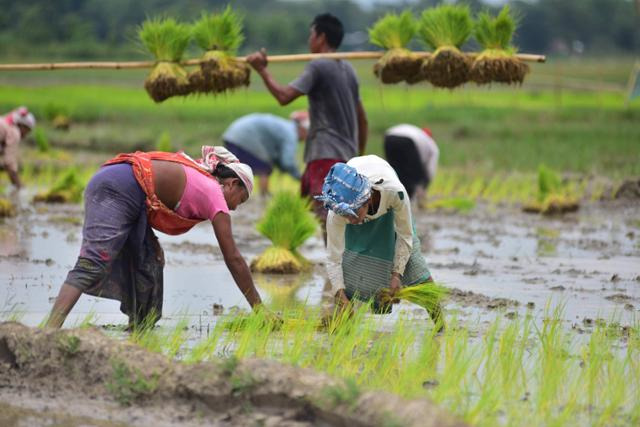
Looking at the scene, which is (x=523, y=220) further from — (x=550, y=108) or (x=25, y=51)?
(x=25, y=51)

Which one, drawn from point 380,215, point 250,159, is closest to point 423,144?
point 250,159

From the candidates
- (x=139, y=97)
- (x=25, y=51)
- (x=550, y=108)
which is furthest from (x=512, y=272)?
(x=25, y=51)

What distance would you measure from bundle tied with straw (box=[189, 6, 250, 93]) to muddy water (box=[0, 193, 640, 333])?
1.40 m

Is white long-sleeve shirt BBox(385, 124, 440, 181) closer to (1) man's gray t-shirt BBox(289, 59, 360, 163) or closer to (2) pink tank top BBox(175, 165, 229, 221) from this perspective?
(1) man's gray t-shirt BBox(289, 59, 360, 163)

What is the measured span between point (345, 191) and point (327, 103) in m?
2.42

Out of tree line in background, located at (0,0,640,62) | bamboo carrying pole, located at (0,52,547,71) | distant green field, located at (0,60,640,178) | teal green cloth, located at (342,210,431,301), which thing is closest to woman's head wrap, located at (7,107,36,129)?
tree line in background, located at (0,0,640,62)

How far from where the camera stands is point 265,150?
12.5 m

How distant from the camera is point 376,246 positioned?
5.71m

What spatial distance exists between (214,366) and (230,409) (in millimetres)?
193

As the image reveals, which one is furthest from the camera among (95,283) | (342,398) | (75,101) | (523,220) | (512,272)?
(75,101)

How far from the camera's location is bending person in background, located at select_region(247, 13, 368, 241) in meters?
7.38

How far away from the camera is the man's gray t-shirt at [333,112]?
24.3 feet

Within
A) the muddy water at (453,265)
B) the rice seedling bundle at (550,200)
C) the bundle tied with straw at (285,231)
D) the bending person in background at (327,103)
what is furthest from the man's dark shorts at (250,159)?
the bending person in background at (327,103)

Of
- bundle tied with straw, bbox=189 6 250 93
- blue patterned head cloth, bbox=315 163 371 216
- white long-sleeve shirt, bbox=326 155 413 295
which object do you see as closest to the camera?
blue patterned head cloth, bbox=315 163 371 216
